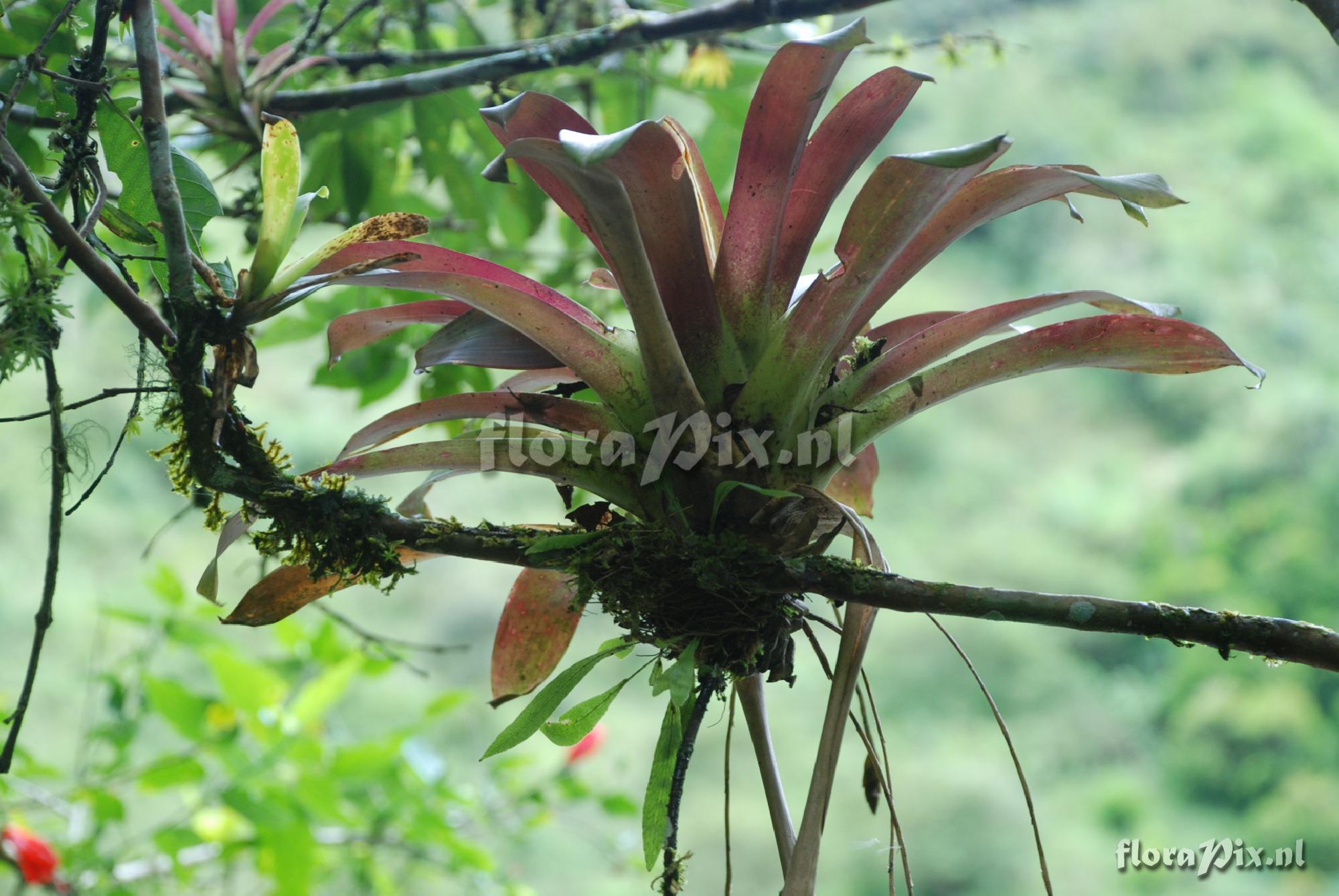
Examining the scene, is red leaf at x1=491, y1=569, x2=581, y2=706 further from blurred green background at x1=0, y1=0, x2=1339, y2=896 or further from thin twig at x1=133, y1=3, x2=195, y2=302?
blurred green background at x1=0, y1=0, x2=1339, y2=896

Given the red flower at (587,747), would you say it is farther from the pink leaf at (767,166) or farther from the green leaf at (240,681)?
the pink leaf at (767,166)

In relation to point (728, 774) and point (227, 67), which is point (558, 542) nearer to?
point (728, 774)

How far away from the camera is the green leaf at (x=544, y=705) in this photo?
542 mm

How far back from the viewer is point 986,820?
3340mm

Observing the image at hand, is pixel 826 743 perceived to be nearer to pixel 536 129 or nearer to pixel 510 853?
pixel 536 129

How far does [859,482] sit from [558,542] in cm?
27

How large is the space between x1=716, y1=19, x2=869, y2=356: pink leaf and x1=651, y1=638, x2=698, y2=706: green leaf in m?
0.17

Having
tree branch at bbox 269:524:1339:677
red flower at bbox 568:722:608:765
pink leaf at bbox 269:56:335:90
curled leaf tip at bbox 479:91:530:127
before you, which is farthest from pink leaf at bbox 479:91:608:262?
red flower at bbox 568:722:608:765

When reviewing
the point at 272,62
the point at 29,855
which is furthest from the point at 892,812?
the point at 29,855

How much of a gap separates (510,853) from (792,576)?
3.69 metres

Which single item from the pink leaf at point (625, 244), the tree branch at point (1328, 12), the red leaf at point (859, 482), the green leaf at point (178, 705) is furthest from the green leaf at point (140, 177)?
the green leaf at point (178, 705)

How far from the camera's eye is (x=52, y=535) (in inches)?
21.2

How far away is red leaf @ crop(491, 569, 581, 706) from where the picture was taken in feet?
2.11

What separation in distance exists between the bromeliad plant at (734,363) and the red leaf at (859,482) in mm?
129
